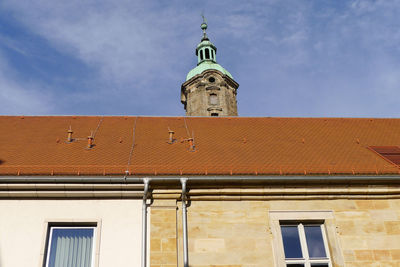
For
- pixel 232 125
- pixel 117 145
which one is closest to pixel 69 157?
pixel 117 145

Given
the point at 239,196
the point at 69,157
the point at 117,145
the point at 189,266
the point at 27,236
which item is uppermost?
the point at 117,145

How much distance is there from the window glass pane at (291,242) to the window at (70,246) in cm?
366

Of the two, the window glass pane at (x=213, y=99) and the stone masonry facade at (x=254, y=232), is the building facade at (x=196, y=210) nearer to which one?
the stone masonry facade at (x=254, y=232)

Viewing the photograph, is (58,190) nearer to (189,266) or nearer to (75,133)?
(189,266)

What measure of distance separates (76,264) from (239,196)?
3.34 m

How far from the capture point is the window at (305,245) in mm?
7883

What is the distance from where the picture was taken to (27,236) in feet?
25.0

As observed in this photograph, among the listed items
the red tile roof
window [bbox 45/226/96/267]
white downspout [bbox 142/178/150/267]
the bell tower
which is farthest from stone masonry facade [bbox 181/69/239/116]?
window [bbox 45/226/96/267]

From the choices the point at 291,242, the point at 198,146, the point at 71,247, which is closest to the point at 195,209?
the point at 291,242

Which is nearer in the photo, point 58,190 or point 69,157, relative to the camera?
point 58,190

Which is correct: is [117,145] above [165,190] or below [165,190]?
above

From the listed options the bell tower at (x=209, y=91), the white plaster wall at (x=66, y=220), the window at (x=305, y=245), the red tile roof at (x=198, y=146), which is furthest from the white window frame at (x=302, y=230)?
the bell tower at (x=209, y=91)

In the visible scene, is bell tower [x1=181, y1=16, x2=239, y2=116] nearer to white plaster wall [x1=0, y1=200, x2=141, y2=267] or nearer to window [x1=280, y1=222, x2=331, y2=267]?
window [x1=280, y1=222, x2=331, y2=267]

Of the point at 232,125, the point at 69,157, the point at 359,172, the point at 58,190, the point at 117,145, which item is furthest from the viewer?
the point at 232,125
